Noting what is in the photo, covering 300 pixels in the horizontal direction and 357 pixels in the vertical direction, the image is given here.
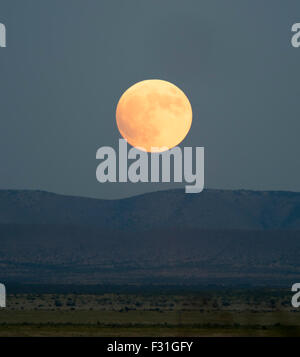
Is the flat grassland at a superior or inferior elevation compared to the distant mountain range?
inferior

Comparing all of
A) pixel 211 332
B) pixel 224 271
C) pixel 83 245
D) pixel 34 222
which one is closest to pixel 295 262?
pixel 224 271

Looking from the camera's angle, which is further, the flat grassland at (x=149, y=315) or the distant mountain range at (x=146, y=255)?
the distant mountain range at (x=146, y=255)

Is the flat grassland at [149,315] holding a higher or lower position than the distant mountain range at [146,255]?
lower

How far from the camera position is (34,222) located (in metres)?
199

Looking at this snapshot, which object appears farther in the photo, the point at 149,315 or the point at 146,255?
the point at 146,255

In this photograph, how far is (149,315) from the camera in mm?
60094

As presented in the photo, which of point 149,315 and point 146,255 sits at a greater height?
point 146,255

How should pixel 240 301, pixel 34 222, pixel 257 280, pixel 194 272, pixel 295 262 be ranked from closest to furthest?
pixel 240 301
pixel 257 280
pixel 194 272
pixel 295 262
pixel 34 222

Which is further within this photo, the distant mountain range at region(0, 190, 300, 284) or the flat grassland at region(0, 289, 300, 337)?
the distant mountain range at region(0, 190, 300, 284)

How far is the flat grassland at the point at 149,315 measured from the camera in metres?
45.9

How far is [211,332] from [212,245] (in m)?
120

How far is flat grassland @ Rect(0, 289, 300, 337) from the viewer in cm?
4588

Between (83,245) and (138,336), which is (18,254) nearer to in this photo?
(83,245)

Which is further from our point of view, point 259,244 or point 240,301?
point 259,244
